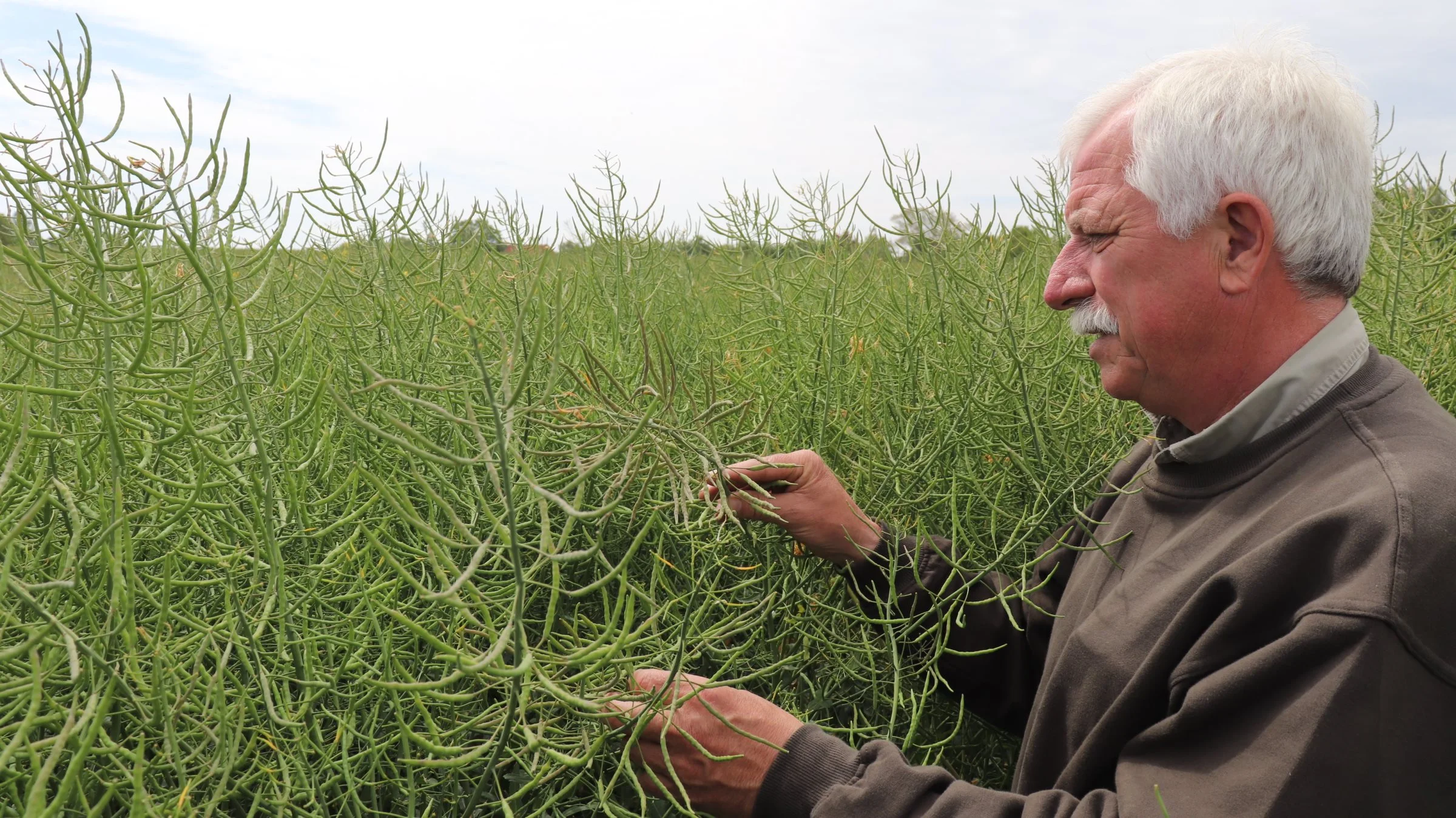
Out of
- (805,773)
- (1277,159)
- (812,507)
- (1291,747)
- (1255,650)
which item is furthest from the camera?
(812,507)

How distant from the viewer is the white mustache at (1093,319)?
148 cm

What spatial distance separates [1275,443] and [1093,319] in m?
0.30

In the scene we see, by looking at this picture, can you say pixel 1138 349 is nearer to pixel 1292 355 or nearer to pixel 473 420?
pixel 1292 355

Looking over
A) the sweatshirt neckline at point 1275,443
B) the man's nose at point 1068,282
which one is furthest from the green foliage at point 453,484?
the sweatshirt neckline at point 1275,443

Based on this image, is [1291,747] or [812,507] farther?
[812,507]

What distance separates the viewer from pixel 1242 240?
54.9 inches

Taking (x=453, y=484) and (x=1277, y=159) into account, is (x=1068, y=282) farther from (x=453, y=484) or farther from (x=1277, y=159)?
(x=453, y=484)

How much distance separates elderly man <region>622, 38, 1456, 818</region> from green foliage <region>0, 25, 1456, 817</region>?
0.35ft

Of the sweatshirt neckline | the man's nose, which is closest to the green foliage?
the man's nose

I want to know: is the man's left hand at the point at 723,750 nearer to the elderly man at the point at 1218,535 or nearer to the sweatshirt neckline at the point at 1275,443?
the elderly man at the point at 1218,535

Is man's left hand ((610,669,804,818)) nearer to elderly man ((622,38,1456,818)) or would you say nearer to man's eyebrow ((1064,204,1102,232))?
elderly man ((622,38,1456,818))

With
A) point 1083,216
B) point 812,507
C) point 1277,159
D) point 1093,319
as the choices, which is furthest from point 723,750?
point 1277,159

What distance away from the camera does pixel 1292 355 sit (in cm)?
137

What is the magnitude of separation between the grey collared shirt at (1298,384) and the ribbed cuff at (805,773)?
2.15 ft
